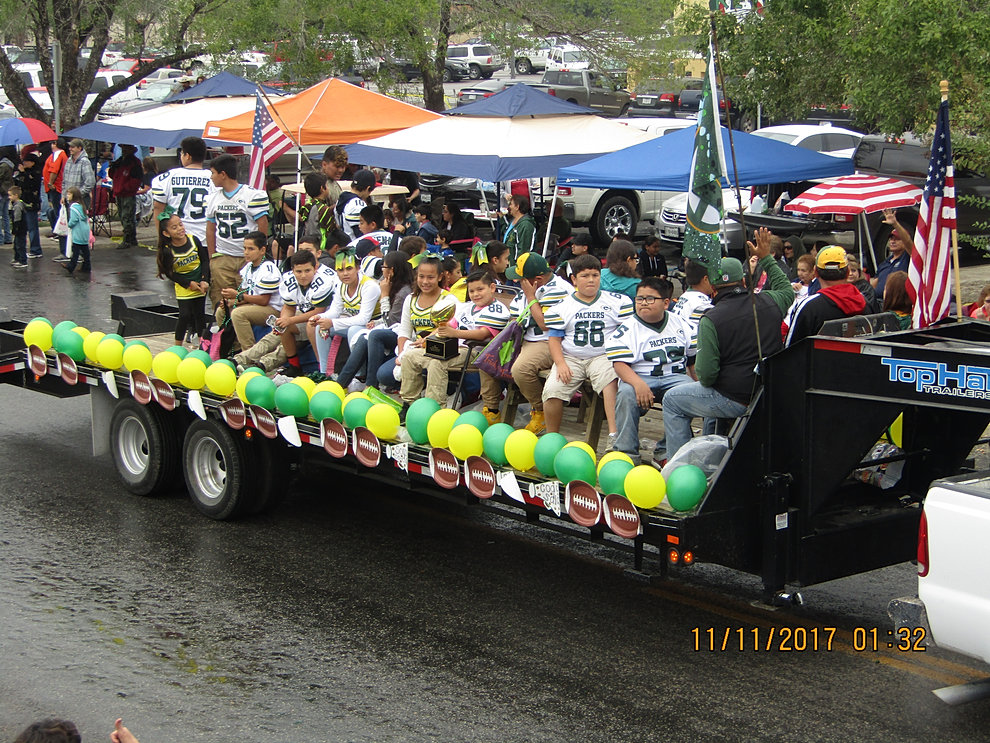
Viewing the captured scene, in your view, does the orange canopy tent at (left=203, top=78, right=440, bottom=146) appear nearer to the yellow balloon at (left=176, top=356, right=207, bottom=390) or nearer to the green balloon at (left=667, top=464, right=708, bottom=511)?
the yellow balloon at (left=176, top=356, right=207, bottom=390)

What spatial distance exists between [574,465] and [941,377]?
1.91m

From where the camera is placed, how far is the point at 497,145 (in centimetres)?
1273

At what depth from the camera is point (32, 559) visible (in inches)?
310

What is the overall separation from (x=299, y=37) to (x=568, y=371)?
52.9 feet

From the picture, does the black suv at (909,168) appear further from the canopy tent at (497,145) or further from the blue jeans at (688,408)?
the blue jeans at (688,408)

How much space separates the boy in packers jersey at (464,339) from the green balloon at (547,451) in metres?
1.63

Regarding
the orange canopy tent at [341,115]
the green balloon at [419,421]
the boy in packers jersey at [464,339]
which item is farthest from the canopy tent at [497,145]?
the green balloon at [419,421]

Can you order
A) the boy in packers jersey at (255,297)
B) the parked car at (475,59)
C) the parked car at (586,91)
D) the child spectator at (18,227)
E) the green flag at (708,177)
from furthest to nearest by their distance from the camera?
1. the parked car at (475,59)
2. the parked car at (586,91)
3. the child spectator at (18,227)
4. the boy in packers jersey at (255,297)
5. the green flag at (708,177)

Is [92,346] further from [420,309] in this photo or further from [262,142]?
[262,142]

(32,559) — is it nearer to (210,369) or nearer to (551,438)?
(210,369)

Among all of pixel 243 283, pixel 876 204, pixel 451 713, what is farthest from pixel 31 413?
pixel 876 204

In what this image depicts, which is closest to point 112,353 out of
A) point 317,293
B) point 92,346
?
point 92,346

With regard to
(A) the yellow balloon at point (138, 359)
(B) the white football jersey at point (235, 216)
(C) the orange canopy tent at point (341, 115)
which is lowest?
(A) the yellow balloon at point (138, 359)

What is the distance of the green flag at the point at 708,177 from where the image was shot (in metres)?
6.11
